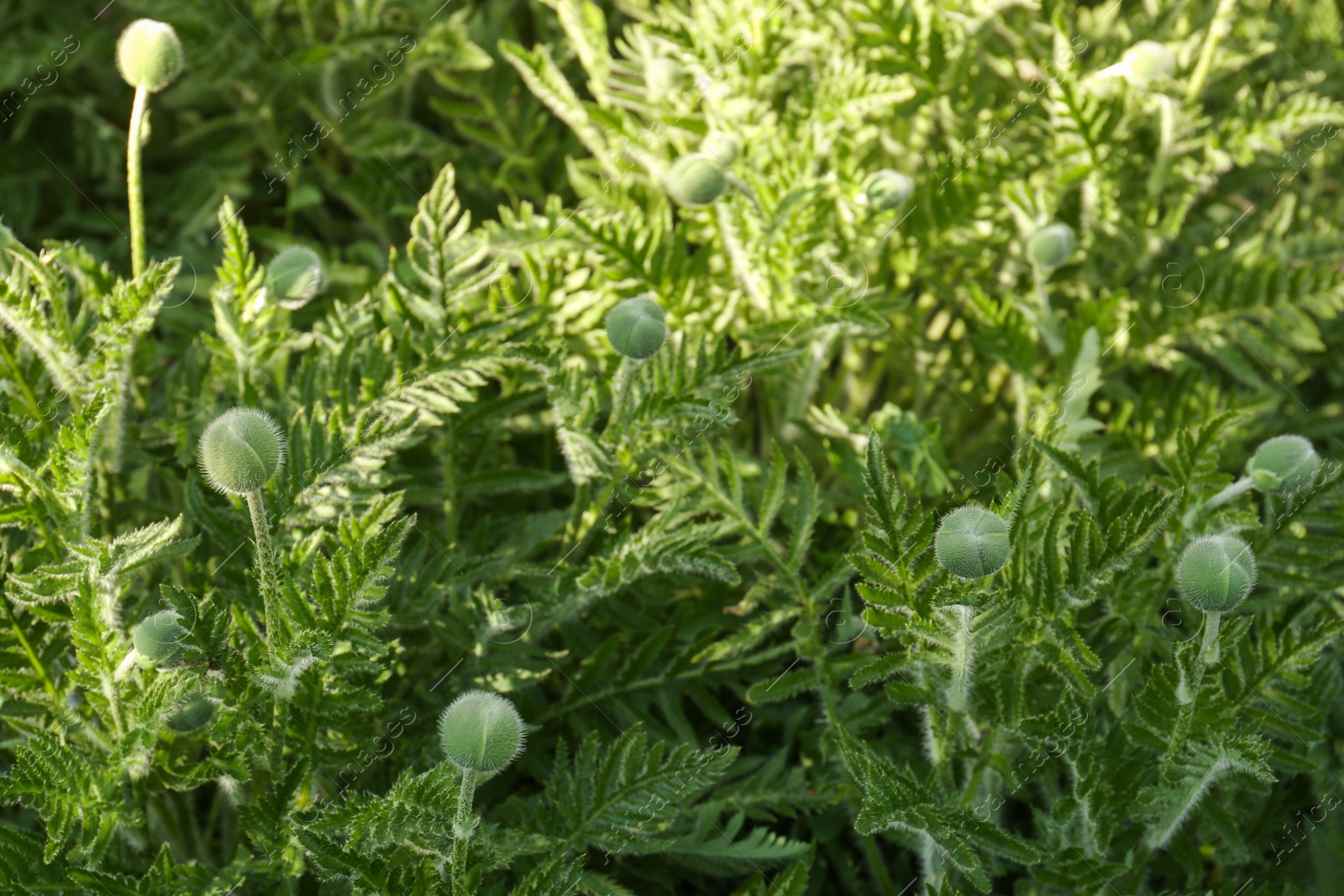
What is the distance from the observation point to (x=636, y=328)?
1605mm

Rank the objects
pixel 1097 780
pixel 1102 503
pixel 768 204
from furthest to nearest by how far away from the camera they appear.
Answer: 1. pixel 768 204
2. pixel 1102 503
3. pixel 1097 780

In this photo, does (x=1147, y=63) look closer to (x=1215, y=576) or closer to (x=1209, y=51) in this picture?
(x=1209, y=51)

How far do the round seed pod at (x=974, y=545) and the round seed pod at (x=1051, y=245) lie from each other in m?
0.81

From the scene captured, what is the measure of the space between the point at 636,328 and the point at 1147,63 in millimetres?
1061

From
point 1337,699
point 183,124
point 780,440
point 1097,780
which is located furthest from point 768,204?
point 183,124

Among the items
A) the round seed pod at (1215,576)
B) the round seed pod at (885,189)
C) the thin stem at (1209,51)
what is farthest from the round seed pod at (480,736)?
the thin stem at (1209,51)

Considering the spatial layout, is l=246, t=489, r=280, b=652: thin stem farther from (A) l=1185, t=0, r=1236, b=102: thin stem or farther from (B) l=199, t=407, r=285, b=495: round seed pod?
(A) l=1185, t=0, r=1236, b=102: thin stem

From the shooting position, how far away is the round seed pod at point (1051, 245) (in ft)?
6.52

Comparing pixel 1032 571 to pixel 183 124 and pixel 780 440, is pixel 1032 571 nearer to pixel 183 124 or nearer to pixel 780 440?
pixel 780 440

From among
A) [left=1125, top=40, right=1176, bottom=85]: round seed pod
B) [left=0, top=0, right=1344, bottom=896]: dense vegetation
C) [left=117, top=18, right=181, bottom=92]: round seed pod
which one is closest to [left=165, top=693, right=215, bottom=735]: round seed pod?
[left=0, top=0, right=1344, bottom=896]: dense vegetation

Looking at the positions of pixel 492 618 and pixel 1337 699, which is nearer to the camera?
pixel 492 618

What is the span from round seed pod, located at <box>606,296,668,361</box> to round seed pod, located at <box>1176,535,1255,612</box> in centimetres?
69

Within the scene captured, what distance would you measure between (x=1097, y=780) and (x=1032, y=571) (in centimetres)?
26

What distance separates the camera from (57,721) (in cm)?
152
